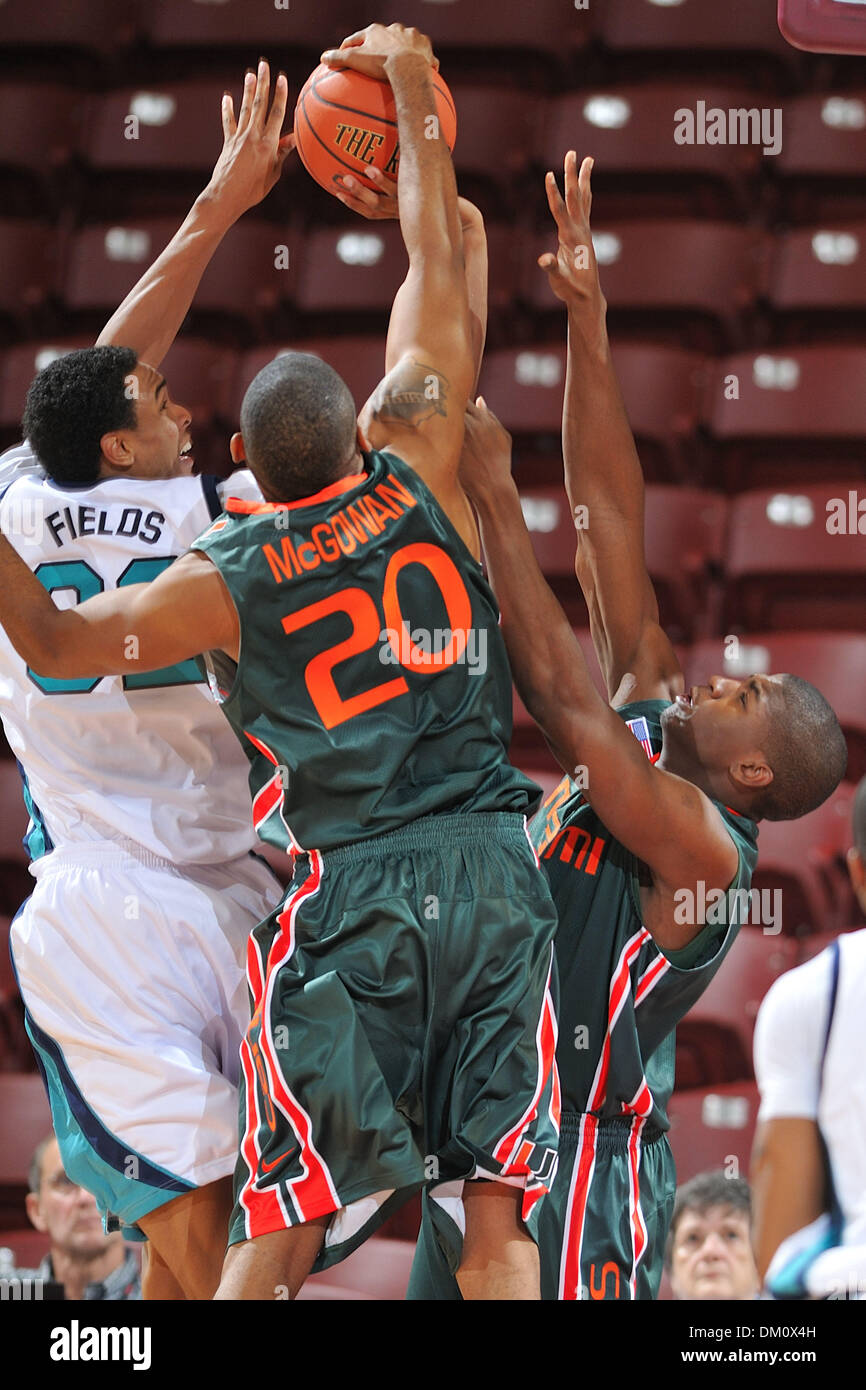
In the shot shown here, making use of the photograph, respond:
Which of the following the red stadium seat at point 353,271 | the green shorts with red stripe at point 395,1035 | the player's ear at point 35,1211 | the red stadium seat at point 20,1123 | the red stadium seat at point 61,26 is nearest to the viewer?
the green shorts with red stripe at point 395,1035

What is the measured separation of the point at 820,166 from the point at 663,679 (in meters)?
4.42

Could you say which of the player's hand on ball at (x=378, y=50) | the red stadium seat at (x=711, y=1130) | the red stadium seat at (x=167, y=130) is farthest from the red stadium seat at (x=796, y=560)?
the player's hand on ball at (x=378, y=50)

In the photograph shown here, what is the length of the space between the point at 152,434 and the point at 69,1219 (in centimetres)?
225

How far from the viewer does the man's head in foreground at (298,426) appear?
2.71 m

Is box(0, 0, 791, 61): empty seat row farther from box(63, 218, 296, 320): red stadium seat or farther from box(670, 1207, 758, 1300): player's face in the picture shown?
box(670, 1207, 758, 1300): player's face

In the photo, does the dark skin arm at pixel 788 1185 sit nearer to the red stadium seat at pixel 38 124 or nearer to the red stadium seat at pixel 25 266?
the red stadium seat at pixel 25 266

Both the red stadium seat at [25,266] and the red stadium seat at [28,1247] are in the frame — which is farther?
the red stadium seat at [25,266]

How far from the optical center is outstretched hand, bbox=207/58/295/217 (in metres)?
3.61

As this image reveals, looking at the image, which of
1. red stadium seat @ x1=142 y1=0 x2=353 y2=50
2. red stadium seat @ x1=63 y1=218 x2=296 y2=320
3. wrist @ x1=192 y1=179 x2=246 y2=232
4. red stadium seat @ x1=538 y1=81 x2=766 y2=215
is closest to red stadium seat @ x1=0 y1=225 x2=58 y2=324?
red stadium seat @ x1=63 y1=218 x2=296 y2=320

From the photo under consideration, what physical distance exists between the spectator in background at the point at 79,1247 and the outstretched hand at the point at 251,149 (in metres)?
2.45

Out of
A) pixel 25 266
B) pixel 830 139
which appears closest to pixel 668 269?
pixel 830 139

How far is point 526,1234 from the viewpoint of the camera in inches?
106

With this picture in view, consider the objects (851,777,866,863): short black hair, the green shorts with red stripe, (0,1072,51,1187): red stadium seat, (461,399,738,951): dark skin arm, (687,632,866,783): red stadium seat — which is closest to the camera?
(851,777,866,863): short black hair

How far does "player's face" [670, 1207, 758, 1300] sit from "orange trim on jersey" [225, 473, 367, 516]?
7.48 feet
